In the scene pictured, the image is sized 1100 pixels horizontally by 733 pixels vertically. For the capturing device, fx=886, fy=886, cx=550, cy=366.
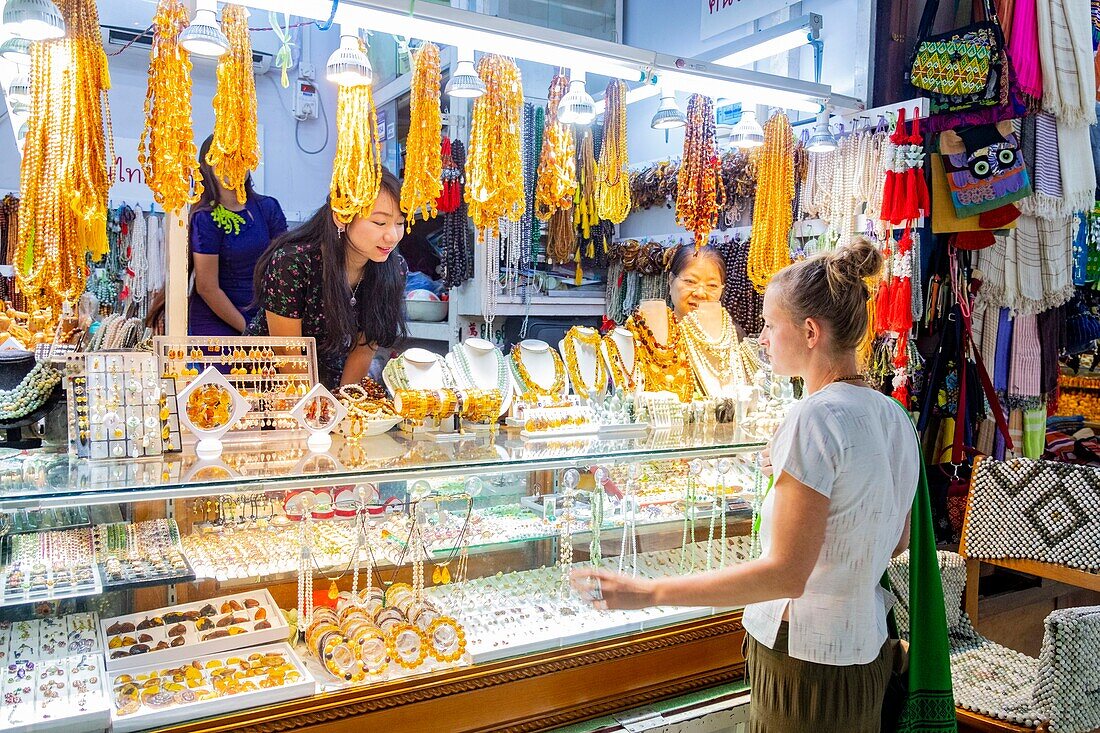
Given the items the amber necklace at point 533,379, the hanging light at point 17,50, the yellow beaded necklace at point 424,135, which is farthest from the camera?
the amber necklace at point 533,379

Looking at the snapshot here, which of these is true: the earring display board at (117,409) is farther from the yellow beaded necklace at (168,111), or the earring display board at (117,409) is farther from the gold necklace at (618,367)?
the gold necklace at (618,367)

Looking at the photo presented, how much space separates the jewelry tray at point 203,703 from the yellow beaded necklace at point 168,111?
1377 millimetres

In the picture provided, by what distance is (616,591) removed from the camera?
1.86 m

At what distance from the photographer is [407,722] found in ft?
8.15

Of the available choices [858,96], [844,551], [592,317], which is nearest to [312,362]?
[592,317]

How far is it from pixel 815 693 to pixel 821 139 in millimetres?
2732

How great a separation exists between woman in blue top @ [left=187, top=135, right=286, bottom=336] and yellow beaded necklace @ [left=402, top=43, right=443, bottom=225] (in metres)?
0.51

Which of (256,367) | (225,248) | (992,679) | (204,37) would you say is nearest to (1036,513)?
(992,679)

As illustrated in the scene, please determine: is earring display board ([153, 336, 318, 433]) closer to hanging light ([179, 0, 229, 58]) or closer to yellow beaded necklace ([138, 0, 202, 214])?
yellow beaded necklace ([138, 0, 202, 214])

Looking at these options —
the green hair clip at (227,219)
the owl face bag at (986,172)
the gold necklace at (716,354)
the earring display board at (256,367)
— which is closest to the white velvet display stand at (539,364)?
the gold necklace at (716,354)

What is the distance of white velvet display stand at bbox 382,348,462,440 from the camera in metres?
3.13

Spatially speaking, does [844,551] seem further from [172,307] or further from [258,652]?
[172,307]

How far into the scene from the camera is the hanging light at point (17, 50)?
270cm

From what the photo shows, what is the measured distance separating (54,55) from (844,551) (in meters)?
2.55
